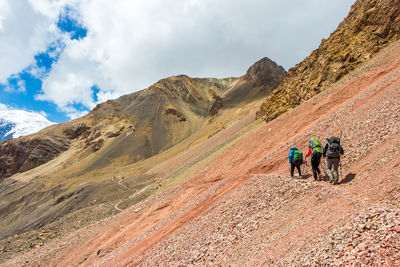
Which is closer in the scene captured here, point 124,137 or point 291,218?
point 291,218

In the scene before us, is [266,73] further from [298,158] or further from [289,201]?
[289,201]

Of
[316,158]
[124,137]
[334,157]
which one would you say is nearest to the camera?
[334,157]

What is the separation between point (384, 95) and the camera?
512 inches

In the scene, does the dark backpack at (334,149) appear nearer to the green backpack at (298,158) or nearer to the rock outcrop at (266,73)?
the green backpack at (298,158)

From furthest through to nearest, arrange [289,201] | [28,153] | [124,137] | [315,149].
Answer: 1. [28,153]
2. [124,137]
3. [315,149]
4. [289,201]

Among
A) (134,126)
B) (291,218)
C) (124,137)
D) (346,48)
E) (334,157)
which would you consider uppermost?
(134,126)

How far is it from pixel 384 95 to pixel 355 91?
6.81m

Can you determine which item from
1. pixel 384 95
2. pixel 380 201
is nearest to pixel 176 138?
pixel 384 95

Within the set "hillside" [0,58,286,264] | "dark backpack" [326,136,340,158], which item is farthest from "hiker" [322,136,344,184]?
"hillside" [0,58,286,264]

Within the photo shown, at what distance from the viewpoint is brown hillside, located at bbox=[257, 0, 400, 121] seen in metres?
26.1

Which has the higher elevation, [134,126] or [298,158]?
[134,126]

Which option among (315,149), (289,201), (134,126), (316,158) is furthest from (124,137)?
(289,201)

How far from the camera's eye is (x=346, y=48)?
29.1 meters

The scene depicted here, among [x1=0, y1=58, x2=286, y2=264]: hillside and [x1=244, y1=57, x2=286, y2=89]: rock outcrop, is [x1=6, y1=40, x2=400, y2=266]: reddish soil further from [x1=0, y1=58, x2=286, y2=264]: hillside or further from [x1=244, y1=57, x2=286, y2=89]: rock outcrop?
[x1=244, y1=57, x2=286, y2=89]: rock outcrop
